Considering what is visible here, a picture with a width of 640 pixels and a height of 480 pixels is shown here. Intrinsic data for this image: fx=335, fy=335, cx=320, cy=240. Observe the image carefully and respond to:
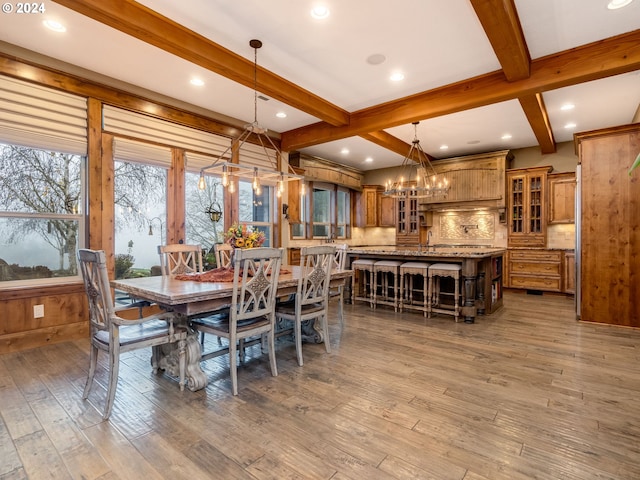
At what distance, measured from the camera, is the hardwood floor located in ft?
5.29

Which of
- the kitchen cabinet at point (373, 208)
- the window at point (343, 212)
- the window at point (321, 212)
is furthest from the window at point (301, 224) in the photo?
the kitchen cabinet at point (373, 208)

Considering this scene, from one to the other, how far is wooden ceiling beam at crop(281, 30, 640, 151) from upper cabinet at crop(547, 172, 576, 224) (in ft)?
10.8

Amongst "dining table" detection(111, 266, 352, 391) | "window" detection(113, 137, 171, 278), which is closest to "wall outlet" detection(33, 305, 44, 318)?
"window" detection(113, 137, 171, 278)

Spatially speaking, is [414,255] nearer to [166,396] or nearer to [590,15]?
[590,15]

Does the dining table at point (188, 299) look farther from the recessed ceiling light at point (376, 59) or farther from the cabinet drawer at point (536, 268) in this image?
the cabinet drawer at point (536, 268)

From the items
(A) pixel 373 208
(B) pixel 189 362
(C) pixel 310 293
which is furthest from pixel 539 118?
(B) pixel 189 362

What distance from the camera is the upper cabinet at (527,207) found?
623 centimetres

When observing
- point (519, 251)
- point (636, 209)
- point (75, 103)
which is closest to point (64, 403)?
point (75, 103)

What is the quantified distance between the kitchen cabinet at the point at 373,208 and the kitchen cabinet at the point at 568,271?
363 centimetres

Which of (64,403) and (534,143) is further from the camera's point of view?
(534,143)

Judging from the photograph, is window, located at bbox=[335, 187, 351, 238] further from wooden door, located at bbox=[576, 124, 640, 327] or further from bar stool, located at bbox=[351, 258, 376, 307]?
wooden door, located at bbox=[576, 124, 640, 327]

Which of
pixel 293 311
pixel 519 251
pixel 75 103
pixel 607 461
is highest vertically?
pixel 75 103

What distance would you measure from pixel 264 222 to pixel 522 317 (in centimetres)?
410

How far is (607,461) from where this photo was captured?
5.36ft
